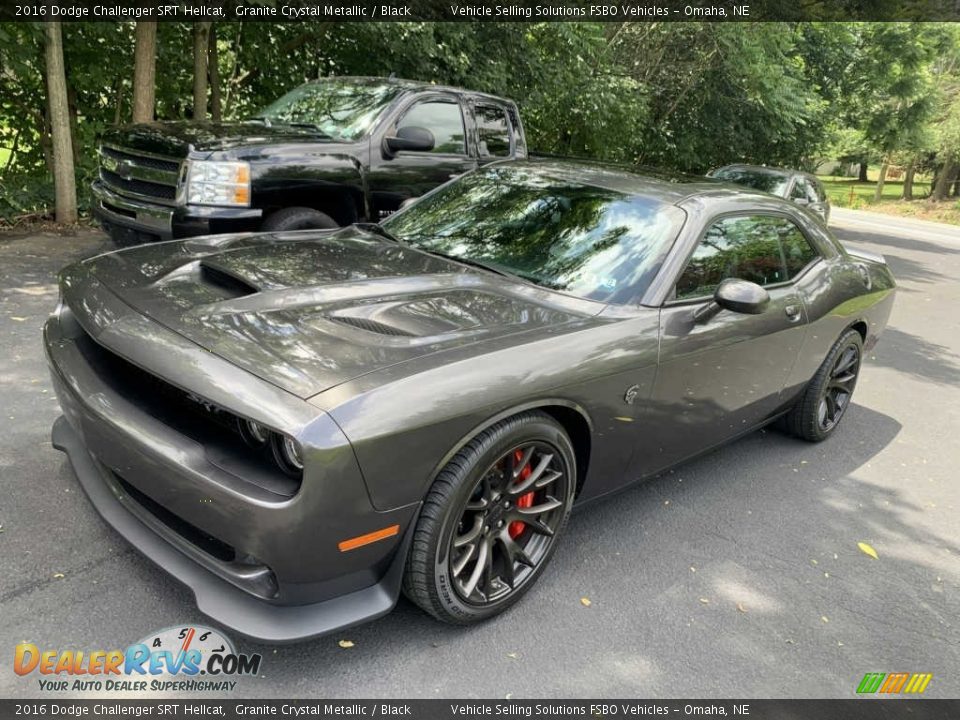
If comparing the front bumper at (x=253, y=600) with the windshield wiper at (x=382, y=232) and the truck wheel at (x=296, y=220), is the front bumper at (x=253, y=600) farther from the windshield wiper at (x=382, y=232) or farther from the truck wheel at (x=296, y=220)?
the truck wheel at (x=296, y=220)

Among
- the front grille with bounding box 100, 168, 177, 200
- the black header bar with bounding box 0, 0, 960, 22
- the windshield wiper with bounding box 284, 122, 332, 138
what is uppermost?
the black header bar with bounding box 0, 0, 960, 22

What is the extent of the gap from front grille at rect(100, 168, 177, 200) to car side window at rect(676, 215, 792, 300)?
3.75 metres

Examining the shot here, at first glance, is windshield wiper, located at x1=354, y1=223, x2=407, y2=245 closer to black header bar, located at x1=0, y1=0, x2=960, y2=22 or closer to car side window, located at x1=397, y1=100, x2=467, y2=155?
car side window, located at x1=397, y1=100, x2=467, y2=155

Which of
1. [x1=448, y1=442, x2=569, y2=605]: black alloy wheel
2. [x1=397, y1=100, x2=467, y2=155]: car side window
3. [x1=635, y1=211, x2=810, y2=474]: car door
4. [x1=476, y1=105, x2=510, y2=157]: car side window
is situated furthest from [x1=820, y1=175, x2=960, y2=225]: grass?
[x1=448, y1=442, x2=569, y2=605]: black alloy wheel

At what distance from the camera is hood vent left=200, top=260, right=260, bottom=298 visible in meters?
2.70

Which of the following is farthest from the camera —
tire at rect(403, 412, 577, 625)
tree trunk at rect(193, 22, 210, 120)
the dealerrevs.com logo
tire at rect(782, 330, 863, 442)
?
tree trunk at rect(193, 22, 210, 120)

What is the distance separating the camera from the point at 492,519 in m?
2.58

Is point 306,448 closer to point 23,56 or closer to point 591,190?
point 591,190

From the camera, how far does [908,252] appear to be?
16.5 m

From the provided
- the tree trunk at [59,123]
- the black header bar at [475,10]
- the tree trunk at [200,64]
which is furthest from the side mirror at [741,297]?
the tree trunk at [200,64]

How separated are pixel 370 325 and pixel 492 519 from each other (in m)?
0.81

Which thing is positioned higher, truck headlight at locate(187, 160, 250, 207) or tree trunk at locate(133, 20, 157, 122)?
tree trunk at locate(133, 20, 157, 122)

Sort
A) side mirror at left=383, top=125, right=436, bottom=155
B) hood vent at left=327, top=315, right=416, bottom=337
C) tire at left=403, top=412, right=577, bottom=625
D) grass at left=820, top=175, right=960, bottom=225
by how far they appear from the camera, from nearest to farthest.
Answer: tire at left=403, top=412, right=577, bottom=625 → hood vent at left=327, top=315, right=416, bottom=337 → side mirror at left=383, top=125, right=436, bottom=155 → grass at left=820, top=175, right=960, bottom=225

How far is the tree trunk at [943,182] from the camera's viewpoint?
111 ft
